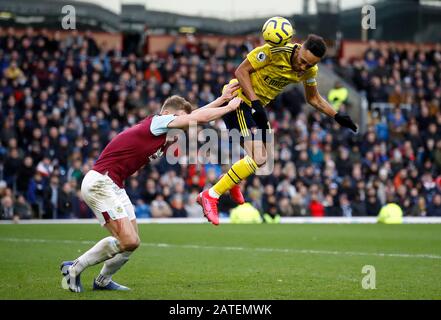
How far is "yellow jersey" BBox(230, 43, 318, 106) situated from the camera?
1151cm

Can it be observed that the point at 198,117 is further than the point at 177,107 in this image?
No

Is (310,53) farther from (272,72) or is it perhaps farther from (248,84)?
(248,84)

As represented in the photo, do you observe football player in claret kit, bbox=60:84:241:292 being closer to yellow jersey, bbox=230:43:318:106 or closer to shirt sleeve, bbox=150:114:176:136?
shirt sleeve, bbox=150:114:176:136

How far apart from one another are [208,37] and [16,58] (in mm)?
9870

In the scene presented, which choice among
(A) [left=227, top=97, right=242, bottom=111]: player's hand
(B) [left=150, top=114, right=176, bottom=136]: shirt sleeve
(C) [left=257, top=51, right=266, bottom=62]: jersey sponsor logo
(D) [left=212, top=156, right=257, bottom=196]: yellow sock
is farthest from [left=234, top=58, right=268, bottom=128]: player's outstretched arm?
(B) [left=150, top=114, right=176, bottom=136]: shirt sleeve

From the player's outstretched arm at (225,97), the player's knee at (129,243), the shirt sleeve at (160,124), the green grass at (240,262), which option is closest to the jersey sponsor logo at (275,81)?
the player's outstretched arm at (225,97)

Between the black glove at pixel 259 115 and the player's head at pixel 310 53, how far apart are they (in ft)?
2.54

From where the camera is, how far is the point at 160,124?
9773mm

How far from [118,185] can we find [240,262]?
3.96 m

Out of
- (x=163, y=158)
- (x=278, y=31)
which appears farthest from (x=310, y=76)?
(x=163, y=158)

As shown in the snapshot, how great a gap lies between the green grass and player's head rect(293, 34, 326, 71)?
2.86 m

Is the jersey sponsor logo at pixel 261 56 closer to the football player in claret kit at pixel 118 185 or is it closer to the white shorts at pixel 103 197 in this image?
the football player in claret kit at pixel 118 185
